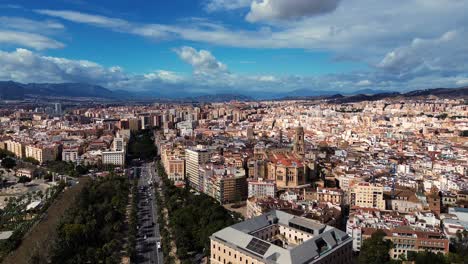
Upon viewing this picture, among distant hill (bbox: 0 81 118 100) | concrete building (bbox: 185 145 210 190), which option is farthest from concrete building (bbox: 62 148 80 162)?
distant hill (bbox: 0 81 118 100)

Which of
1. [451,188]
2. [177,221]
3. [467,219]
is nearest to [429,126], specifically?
[451,188]

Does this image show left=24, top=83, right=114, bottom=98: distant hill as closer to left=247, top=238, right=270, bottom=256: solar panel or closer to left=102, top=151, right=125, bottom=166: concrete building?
left=102, top=151, right=125, bottom=166: concrete building

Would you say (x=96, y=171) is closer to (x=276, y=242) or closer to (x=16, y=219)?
(x=16, y=219)

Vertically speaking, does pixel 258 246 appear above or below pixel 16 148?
above

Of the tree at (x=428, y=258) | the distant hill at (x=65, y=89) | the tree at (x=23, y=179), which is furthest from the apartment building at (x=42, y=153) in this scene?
the distant hill at (x=65, y=89)

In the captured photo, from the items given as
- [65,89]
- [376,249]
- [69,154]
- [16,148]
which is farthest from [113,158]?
[65,89]

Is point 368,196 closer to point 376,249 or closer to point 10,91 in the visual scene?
point 376,249
